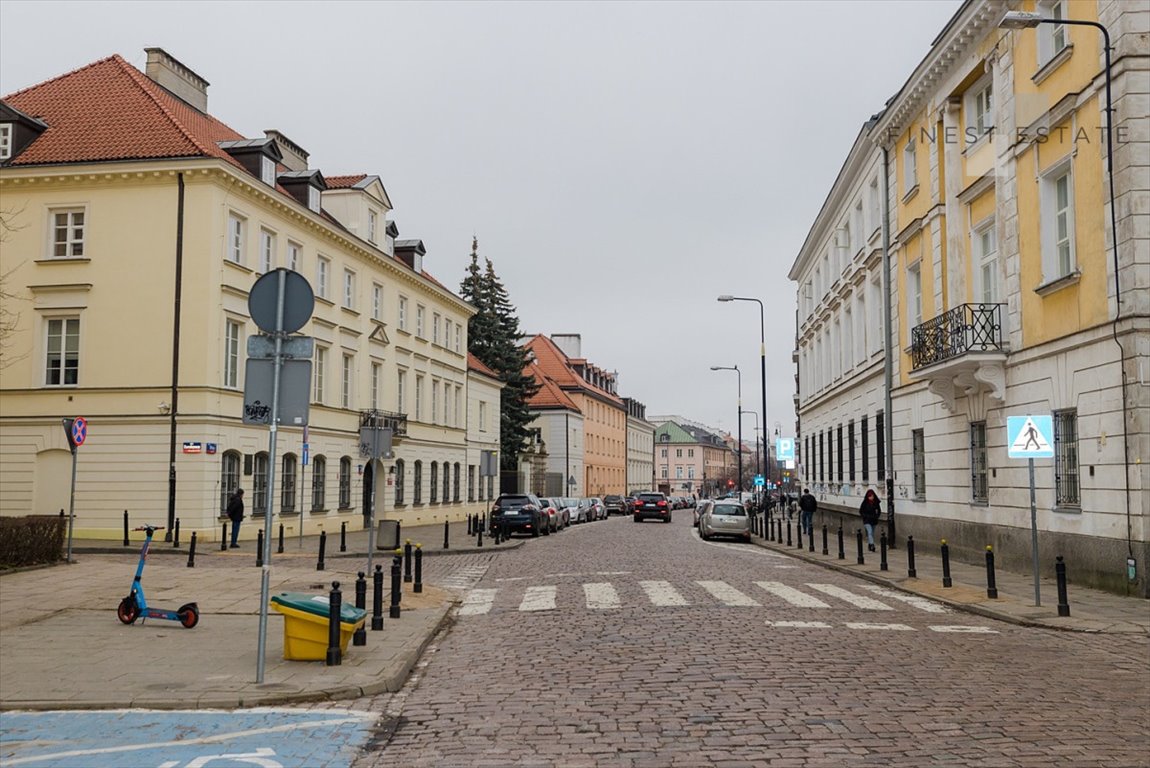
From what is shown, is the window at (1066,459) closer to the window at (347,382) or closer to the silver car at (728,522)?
the silver car at (728,522)

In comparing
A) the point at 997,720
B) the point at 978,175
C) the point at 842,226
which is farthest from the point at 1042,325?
the point at 842,226

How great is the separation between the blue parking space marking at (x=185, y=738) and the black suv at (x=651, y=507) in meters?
51.5

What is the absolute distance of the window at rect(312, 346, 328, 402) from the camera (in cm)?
3766

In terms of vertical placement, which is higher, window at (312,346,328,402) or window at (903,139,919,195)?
window at (903,139,919,195)

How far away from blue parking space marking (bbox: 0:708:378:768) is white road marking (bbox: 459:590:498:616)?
6.84 meters

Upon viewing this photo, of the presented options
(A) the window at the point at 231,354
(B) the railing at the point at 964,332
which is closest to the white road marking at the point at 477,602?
(B) the railing at the point at 964,332

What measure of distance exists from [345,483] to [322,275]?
318 inches

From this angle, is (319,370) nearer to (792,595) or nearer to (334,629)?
(792,595)

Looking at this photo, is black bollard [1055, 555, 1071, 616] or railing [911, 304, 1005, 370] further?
railing [911, 304, 1005, 370]

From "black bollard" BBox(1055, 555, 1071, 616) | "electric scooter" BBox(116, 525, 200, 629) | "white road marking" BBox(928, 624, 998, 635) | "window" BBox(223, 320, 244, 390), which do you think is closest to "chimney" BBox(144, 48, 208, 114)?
"window" BBox(223, 320, 244, 390)

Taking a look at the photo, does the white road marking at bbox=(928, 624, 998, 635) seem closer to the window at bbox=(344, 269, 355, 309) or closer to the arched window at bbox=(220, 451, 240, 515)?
the arched window at bbox=(220, 451, 240, 515)

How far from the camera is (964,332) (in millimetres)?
21609

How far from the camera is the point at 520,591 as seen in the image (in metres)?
17.8

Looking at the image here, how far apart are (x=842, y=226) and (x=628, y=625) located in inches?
1141
